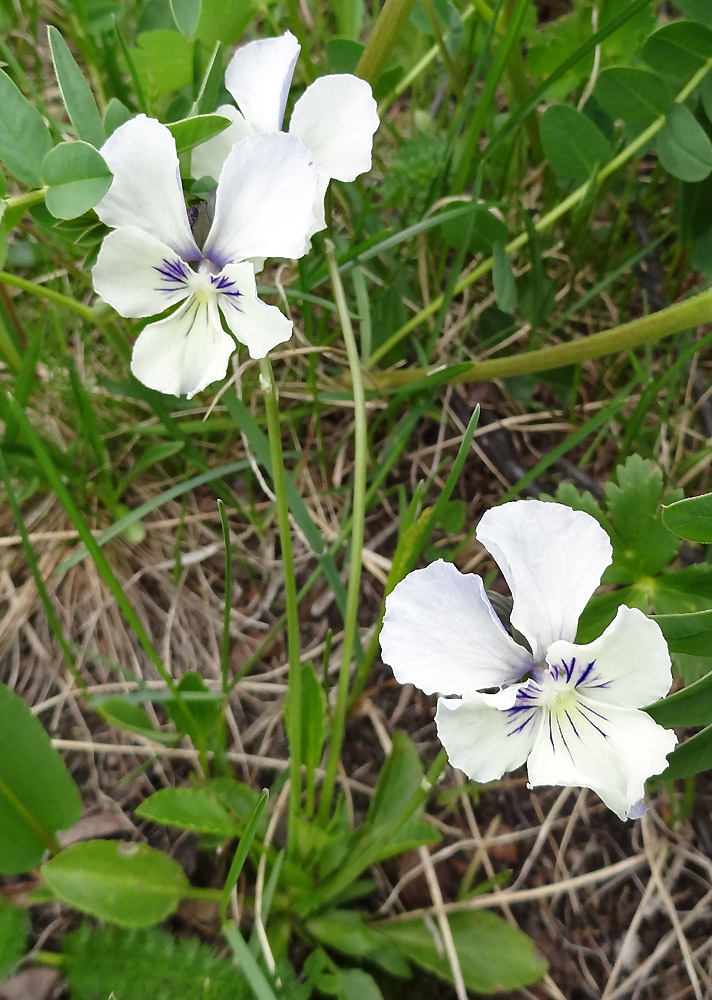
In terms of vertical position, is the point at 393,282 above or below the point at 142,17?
below

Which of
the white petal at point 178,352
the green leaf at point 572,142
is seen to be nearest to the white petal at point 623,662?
the white petal at point 178,352

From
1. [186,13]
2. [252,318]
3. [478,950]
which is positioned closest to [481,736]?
[252,318]

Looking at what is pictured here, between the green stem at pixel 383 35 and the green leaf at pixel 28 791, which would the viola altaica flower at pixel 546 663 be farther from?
the green stem at pixel 383 35

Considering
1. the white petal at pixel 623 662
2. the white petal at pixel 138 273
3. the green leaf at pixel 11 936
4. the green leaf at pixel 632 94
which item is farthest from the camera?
the green leaf at pixel 632 94

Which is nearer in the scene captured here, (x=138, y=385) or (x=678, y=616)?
(x=678, y=616)

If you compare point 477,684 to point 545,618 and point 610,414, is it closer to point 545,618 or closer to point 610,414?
point 545,618

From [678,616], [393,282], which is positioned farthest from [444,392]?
[678,616]

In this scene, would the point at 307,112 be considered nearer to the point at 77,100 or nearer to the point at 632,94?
the point at 77,100

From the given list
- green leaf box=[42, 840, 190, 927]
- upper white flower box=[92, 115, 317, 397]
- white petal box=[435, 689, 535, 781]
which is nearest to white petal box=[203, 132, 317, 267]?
upper white flower box=[92, 115, 317, 397]
